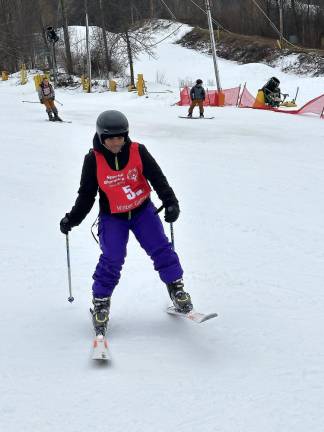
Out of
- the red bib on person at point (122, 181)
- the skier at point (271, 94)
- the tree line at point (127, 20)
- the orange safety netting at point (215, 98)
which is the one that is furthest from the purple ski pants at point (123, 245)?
the tree line at point (127, 20)

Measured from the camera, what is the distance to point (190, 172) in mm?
8875

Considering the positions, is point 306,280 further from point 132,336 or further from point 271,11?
point 271,11

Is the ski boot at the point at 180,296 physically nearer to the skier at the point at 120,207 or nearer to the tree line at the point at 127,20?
the skier at the point at 120,207

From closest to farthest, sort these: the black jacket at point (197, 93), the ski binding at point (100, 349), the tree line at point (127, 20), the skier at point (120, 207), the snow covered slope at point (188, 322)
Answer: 1. the snow covered slope at point (188, 322)
2. the ski binding at point (100, 349)
3. the skier at point (120, 207)
4. the black jacket at point (197, 93)
5. the tree line at point (127, 20)

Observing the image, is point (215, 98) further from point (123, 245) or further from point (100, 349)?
point (100, 349)

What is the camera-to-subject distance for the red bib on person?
3.23 metres

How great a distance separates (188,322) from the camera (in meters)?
3.60

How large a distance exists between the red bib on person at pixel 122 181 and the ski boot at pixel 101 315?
61 centimetres

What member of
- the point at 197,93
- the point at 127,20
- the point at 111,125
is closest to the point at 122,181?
the point at 111,125

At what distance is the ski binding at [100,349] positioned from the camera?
9.98 ft

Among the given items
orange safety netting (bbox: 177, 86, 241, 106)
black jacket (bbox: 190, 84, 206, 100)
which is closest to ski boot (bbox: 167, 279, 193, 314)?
black jacket (bbox: 190, 84, 206, 100)

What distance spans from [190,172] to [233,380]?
246 inches

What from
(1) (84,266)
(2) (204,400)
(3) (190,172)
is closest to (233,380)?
(2) (204,400)

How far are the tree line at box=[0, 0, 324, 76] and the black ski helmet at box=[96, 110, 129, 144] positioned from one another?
27.8m
